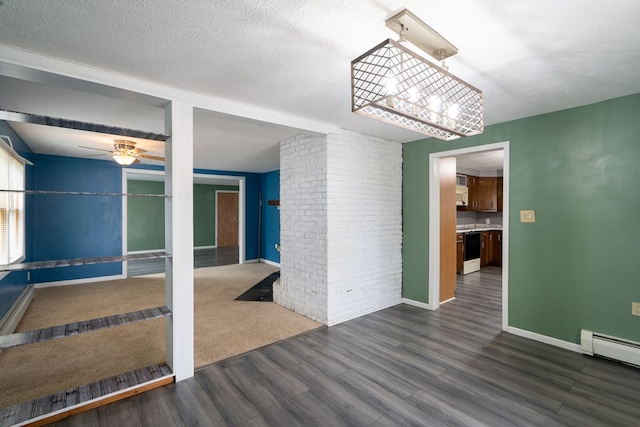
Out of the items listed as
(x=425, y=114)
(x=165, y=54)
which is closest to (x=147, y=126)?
(x=165, y=54)

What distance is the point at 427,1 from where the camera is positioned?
1.40m

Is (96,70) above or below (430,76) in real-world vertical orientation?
above

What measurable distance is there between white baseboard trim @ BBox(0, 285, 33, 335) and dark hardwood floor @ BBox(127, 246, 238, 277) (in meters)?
1.87

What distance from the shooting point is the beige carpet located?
2.44m

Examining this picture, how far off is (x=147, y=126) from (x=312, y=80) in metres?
2.35

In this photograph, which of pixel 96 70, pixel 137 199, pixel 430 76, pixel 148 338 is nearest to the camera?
pixel 430 76

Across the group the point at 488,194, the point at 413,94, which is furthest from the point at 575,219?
the point at 488,194

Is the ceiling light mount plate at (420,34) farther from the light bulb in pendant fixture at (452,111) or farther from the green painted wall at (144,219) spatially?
the green painted wall at (144,219)

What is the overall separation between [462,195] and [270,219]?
4641 mm

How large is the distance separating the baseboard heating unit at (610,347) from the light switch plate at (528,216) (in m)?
1.13

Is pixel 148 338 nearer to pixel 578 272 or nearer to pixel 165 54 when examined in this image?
pixel 165 54

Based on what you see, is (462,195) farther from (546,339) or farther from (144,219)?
(144,219)

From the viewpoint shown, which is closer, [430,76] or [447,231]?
[430,76]

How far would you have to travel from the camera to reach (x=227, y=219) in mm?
10656
